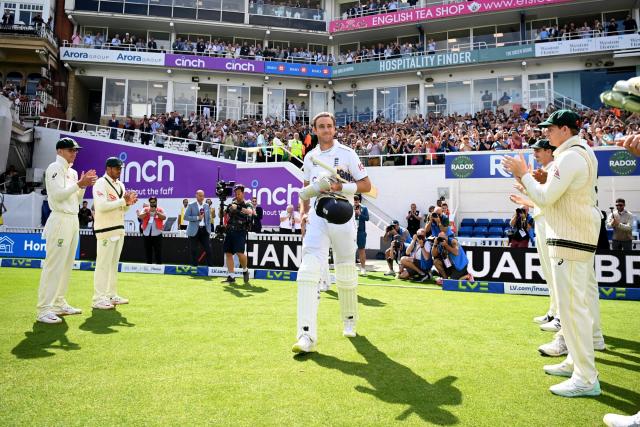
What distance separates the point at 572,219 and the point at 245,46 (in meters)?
33.8

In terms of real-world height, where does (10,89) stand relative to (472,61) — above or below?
below

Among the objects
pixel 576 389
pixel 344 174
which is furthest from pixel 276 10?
pixel 576 389

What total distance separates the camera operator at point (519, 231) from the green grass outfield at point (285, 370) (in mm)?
3507

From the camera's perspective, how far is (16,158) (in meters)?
23.5

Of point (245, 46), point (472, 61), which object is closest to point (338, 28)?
point (245, 46)

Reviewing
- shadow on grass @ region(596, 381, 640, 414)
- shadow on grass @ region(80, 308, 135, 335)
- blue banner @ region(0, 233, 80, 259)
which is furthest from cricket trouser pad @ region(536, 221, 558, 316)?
blue banner @ region(0, 233, 80, 259)

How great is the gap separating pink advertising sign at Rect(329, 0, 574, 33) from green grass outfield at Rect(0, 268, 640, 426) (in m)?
29.0

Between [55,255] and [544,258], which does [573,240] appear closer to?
[544,258]

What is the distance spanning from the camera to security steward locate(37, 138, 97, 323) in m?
5.52

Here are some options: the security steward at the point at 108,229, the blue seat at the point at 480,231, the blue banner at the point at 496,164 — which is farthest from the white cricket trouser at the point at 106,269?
the blue seat at the point at 480,231

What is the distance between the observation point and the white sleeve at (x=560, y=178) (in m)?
3.40

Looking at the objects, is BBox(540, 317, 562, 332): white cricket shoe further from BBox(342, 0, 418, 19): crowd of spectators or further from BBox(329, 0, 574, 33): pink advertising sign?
BBox(342, 0, 418, 19): crowd of spectators

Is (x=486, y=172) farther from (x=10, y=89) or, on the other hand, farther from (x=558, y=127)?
(x=10, y=89)

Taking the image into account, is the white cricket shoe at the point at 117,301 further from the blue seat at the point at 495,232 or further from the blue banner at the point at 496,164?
the blue seat at the point at 495,232
